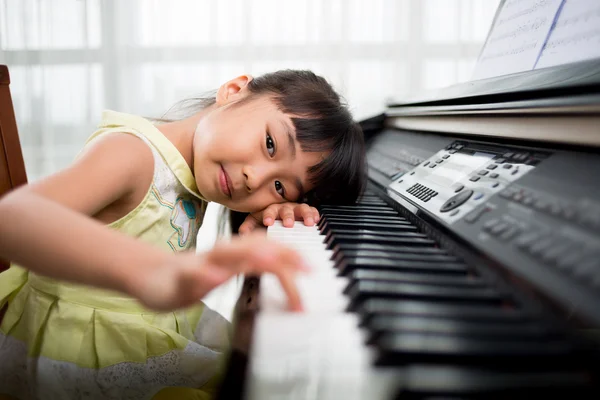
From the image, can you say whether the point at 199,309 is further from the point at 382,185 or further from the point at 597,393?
the point at 597,393

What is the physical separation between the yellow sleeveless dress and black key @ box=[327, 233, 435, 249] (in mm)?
389

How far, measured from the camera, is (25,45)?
3799 mm

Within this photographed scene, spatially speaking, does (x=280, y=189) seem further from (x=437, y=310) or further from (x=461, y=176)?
(x=437, y=310)

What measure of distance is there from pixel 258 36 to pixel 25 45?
1.66 m

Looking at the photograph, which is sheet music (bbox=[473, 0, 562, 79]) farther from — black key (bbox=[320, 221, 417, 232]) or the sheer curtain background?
the sheer curtain background

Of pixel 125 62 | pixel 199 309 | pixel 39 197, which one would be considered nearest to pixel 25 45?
pixel 125 62

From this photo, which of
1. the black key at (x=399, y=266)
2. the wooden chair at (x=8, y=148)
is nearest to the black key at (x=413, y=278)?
the black key at (x=399, y=266)

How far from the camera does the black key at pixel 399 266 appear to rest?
597mm

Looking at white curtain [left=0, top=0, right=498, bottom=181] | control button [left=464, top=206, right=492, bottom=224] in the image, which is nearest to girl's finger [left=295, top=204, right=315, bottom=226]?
control button [left=464, top=206, right=492, bottom=224]

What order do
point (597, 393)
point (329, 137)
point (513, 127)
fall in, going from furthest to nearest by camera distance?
point (329, 137) → point (513, 127) → point (597, 393)

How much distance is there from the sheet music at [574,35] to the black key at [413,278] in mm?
596

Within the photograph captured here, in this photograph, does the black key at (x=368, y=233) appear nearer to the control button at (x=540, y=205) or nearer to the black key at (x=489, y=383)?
the control button at (x=540, y=205)

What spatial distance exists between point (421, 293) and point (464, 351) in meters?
0.12

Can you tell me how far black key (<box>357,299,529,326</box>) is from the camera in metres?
0.46
